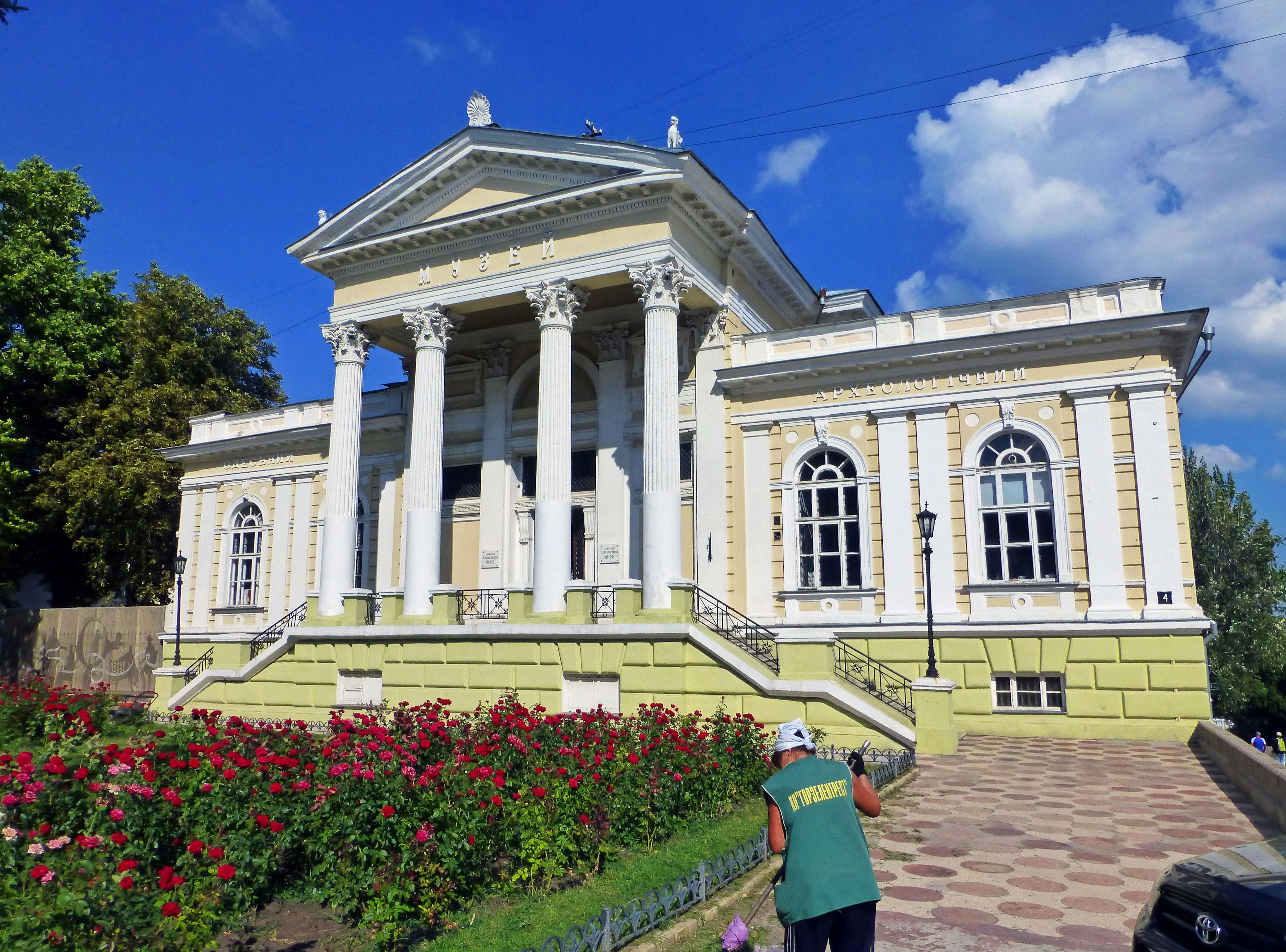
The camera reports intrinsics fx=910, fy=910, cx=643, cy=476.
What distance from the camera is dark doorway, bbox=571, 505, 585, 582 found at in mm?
22656

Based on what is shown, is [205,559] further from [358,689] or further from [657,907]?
[657,907]

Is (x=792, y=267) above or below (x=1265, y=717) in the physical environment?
above

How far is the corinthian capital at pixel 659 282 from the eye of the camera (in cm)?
1909

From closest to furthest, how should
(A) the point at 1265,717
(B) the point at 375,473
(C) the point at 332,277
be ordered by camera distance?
(C) the point at 332,277, (B) the point at 375,473, (A) the point at 1265,717

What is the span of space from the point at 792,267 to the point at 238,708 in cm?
1745

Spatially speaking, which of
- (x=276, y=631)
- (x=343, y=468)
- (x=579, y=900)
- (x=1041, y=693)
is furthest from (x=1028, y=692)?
(x=276, y=631)

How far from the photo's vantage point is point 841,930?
4121 millimetres

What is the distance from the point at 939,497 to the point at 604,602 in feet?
24.1

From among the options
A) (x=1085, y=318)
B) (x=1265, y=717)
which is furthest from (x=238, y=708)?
(x=1265, y=717)

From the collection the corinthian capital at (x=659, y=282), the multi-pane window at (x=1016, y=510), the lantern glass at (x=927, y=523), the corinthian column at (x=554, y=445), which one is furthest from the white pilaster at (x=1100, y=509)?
the corinthian column at (x=554, y=445)

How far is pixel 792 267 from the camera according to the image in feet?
77.9

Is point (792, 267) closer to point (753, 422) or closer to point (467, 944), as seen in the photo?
point (753, 422)

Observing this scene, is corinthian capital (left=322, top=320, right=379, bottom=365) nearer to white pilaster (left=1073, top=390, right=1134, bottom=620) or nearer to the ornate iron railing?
white pilaster (left=1073, top=390, right=1134, bottom=620)

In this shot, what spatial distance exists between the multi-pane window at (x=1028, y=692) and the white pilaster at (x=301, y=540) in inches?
750
